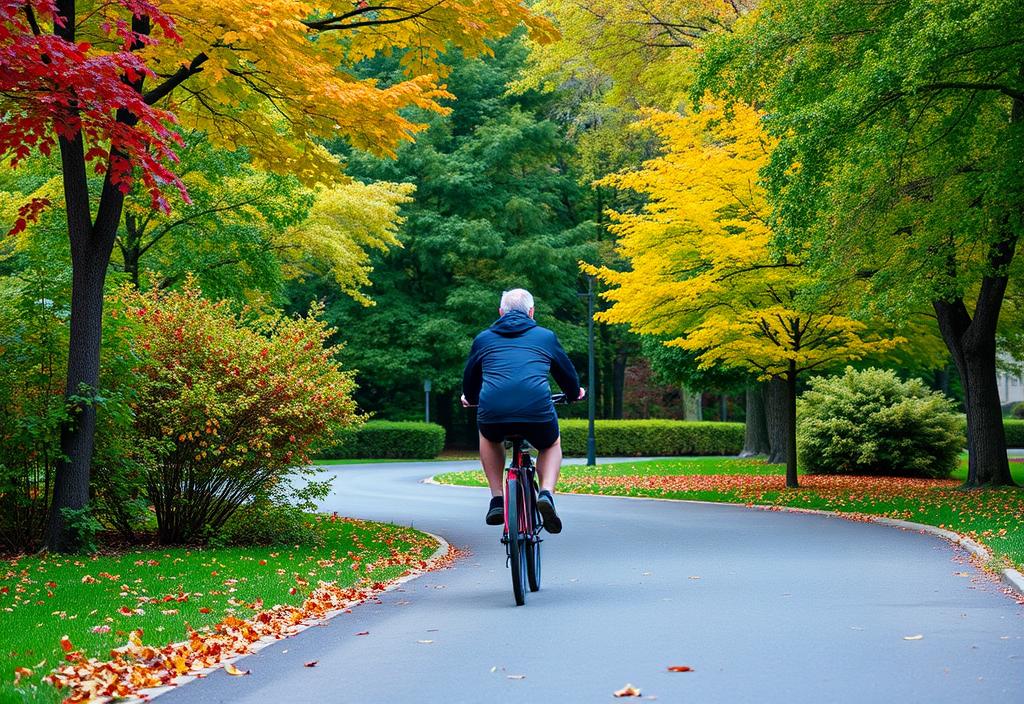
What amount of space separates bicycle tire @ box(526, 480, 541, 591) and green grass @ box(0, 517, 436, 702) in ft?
5.80

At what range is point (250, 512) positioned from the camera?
45.1 feet

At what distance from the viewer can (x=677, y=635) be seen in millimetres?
7367

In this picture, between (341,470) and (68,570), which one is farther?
(341,470)

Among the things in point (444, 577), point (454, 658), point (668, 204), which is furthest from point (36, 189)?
point (454, 658)

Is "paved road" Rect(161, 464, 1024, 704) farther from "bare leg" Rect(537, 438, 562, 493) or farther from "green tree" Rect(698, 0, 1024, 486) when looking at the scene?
"green tree" Rect(698, 0, 1024, 486)

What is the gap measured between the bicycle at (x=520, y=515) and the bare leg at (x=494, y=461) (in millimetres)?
113

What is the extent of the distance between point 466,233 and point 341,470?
50.6 ft

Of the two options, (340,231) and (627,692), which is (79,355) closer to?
(627,692)

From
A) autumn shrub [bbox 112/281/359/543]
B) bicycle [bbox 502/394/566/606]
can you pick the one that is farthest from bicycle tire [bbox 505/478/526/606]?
autumn shrub [bbox 112/281/359/543]

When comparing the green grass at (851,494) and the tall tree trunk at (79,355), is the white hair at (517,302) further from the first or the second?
the tall tree trunk at (79,355)

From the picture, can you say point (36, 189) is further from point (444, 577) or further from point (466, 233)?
point (466, 233)

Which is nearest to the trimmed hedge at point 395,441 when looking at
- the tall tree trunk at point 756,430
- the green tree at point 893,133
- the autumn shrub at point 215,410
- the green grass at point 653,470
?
the green grass at point 653,470

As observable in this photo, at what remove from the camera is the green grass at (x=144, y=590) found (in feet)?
23.0

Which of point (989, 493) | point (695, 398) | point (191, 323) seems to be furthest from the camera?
point (695, 398)
